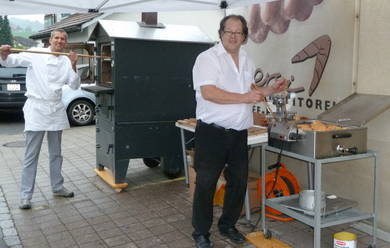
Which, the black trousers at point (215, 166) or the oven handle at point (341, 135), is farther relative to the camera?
the black trousers at point (215, 166)

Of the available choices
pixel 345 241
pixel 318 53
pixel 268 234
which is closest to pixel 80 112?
pixel 318 53

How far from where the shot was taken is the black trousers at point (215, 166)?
350cm

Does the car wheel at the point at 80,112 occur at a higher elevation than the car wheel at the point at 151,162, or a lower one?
higher

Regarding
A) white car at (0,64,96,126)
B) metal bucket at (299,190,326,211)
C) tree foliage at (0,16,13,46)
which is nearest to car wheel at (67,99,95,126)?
Result: white car at (0,64,96,126)

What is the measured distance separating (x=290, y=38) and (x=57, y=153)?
9.96 ft

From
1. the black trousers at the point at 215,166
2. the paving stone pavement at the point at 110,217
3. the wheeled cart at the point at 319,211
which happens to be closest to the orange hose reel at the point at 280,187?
the paving stone pavement at the point at 110,217

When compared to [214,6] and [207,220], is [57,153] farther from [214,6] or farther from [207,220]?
[214,6]

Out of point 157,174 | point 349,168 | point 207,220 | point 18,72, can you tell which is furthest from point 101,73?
point 18,72

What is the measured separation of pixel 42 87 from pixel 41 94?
0.08 m

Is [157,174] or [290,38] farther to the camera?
[157,174]

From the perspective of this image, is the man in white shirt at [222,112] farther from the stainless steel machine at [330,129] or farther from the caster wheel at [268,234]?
the caster wheel at [268,234]

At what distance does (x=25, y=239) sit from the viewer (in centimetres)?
399

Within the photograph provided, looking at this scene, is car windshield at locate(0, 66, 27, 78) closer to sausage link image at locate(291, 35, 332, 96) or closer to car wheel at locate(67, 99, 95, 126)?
car wheel at locate(67, 99, 95, 126)

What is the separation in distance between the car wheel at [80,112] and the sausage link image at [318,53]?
742cm
